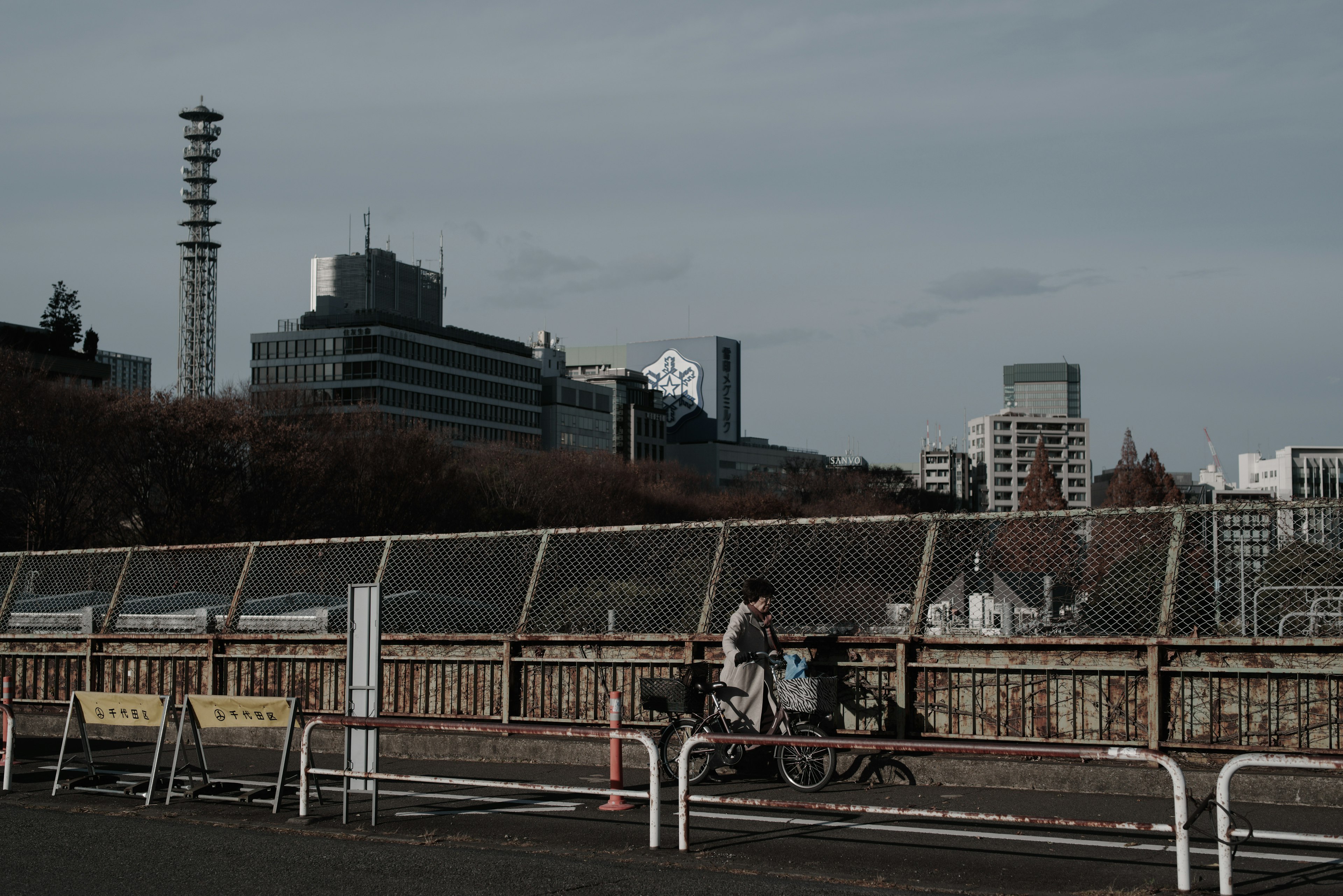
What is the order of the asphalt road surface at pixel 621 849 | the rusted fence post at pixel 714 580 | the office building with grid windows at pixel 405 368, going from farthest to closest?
the office building with grid windows at pixel 405 368 < the rusted fence post at pixel 714 580 < the asphalt road surface at pixel 621 849

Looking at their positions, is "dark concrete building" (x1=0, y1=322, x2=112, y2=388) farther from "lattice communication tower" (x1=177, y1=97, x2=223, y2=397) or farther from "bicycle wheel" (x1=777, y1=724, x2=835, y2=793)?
"bicycle wheel" (x1=777, y1=724, x2=835, y2=793)

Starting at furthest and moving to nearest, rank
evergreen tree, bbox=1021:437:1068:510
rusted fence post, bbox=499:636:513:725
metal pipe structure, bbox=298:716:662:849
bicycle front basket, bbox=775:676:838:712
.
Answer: evergreen tree, bbox=1021:437:1068:510
rusted fence post, bbox=499:636:513:725
bicycle front basket, bbox=775:676:838:712
metal pipe structure, bbox=298:716:662:849

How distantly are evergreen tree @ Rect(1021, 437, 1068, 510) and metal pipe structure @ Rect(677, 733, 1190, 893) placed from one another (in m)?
161

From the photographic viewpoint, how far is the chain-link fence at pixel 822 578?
11.0 m

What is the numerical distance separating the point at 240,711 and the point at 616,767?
309 centimetres

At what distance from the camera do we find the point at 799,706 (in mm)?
11227

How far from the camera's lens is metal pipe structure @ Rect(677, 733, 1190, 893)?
7.14 metres

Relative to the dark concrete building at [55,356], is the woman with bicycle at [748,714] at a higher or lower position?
lower

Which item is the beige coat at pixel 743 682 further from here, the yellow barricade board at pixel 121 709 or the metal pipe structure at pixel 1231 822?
the yellow barricade board at pixel 121 709

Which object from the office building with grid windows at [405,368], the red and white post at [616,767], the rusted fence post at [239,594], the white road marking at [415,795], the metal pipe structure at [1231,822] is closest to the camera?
the metal pipe structure at [1231,822]

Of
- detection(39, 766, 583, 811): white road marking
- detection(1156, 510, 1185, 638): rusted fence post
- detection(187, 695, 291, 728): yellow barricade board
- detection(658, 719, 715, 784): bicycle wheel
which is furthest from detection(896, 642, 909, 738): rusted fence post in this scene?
detection(187, 695, 291, 728): yellow barricade board

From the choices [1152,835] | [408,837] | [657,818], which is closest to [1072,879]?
[1152,835]

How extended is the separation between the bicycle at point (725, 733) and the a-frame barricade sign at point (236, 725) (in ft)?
9.85

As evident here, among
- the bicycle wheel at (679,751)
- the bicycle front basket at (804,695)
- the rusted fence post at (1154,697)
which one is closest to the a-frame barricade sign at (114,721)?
the bicycle wheel at (679,751)
